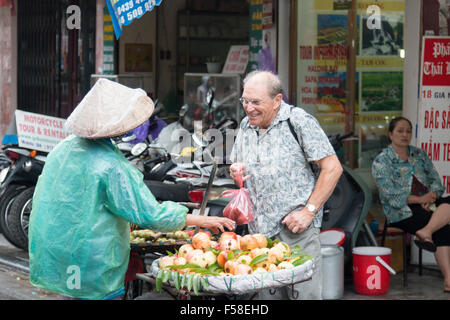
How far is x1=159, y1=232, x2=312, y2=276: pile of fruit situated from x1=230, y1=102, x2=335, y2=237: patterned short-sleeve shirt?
0.69ft

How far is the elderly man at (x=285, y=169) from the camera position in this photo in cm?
474

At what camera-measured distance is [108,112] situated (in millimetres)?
4363

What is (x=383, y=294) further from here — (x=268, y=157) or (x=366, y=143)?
(x=268, y=157)

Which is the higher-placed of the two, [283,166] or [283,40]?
[283,40]

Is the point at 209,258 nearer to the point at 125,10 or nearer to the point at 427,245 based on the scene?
the point at 427,245

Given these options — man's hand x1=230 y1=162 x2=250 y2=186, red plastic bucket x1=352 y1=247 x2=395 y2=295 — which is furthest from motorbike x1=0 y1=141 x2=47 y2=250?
man's hand x1=230 y1=162 x2=250 y2=186

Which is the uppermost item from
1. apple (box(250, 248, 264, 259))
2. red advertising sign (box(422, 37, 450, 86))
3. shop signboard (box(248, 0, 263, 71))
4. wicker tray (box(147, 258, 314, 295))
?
shop signboard (box(248, 0, 263, 71))

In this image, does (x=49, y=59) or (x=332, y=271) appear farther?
(x=49, y=59)

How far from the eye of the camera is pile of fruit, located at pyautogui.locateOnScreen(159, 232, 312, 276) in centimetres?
430

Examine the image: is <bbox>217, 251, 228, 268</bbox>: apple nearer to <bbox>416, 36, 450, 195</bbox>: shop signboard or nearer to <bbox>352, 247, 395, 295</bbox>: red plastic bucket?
<bbox>352, 247, 395, 295</bbox>: red plastic bucket

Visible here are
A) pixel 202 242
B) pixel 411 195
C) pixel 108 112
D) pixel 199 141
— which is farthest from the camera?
pixel 199 141

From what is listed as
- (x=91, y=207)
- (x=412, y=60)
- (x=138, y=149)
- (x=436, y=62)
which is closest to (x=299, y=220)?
(x=91, y=207)

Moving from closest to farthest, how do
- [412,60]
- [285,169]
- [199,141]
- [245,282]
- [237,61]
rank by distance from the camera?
1. [245,282]
2. [285,169]
3. [412,60]
4. [199,141]
5. [237,61]

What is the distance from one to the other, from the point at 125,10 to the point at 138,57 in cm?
572
